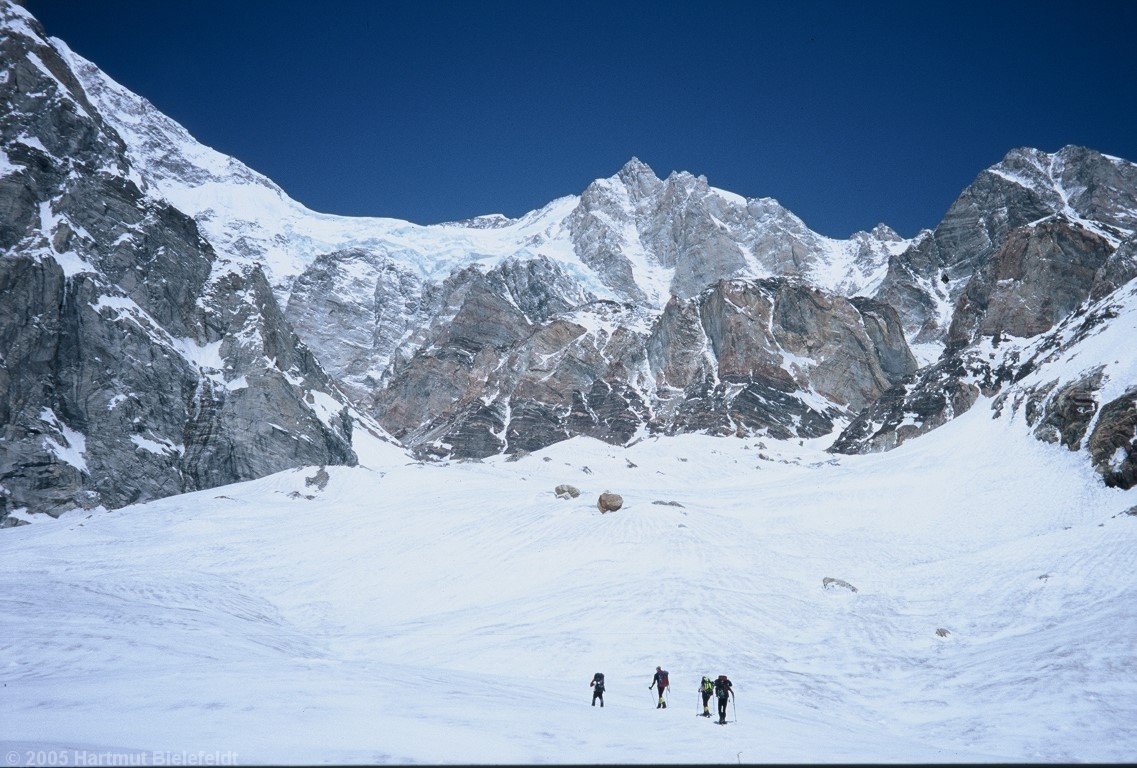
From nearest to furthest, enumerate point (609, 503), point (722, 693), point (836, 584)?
point (722, 693)
point (836, 584)
point (609, 503)

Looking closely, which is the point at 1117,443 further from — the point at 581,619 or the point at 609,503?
the point at 581,619

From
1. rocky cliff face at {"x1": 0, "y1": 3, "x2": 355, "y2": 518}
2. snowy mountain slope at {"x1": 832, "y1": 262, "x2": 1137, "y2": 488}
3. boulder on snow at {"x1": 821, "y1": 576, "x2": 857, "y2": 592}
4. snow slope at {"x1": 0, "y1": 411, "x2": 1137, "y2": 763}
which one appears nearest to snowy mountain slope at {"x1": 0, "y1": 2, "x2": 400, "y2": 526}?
rocky cliff face at {"x1": 0, "y1": 3, "x2": 355, "y2": 518}

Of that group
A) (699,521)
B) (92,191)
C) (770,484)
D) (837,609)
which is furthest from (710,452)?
(92,191)

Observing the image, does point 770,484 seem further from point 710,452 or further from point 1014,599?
point 1014,599

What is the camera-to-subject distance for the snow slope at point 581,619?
1573 centimetres

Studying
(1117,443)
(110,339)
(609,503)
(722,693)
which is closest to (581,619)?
(722,693)

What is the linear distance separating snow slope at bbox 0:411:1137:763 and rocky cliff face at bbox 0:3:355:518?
4750 cm

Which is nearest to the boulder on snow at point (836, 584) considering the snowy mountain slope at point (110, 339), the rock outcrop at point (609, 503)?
the rock outcrop at point (609, 503)

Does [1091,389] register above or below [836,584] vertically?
above

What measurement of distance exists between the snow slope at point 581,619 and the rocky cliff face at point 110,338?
47505 millimetres

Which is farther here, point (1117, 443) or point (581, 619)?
point (1117, 443)

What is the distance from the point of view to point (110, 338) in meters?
110

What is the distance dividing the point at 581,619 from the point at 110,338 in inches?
4163

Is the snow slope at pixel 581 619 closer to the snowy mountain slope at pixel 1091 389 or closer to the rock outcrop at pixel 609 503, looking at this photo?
the rock outcrop at pixel 609 503
